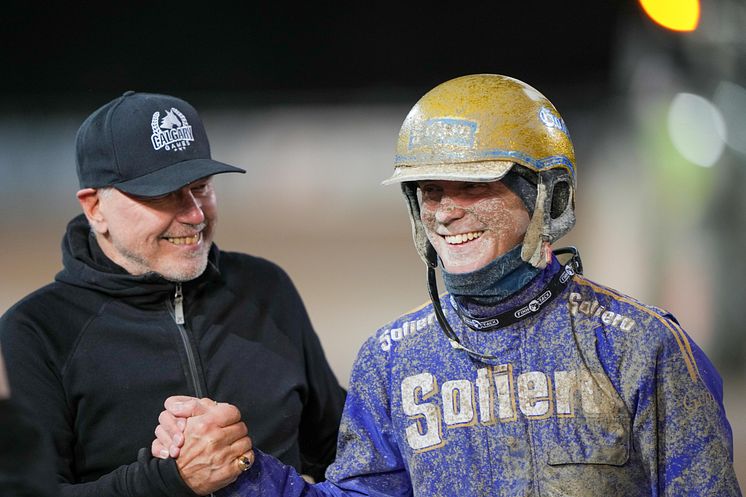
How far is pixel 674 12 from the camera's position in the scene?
227 inches

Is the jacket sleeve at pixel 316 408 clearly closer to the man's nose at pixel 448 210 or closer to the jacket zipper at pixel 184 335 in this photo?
the jacket zipper at pixel 184 335

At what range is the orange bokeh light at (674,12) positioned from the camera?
5.64m

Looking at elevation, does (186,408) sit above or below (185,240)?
below

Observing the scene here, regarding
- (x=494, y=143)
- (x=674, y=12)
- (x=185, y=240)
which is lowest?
(x=185, y=240)

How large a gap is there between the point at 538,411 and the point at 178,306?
961 millimetres

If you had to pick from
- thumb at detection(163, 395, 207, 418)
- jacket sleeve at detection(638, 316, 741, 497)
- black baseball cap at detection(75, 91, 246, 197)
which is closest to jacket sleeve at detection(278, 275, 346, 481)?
black baseball cap at detection(75, 91, 246, 197)

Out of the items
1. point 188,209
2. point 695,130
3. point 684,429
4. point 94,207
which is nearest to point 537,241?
point 684,429

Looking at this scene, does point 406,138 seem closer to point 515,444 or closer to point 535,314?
point 535,314

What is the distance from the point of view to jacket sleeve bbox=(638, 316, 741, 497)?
2078mm

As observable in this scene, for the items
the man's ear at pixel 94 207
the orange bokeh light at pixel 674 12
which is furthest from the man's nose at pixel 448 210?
the orange bokeh light at pixel 674 12

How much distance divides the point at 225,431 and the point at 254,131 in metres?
4.84

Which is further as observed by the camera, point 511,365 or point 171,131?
point 171,131

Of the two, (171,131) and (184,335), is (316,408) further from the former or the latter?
(171,131)

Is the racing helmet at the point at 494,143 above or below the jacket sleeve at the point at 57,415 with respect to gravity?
above
